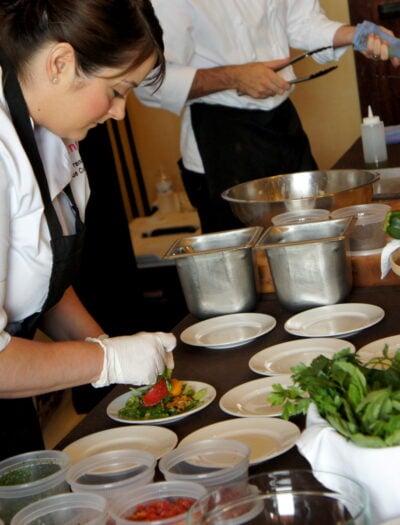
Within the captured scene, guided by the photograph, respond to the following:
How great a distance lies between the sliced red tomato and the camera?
1.79m

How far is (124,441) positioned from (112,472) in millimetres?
254

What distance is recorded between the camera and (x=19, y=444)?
6.77 feet

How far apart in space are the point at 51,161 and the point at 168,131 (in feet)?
11.6

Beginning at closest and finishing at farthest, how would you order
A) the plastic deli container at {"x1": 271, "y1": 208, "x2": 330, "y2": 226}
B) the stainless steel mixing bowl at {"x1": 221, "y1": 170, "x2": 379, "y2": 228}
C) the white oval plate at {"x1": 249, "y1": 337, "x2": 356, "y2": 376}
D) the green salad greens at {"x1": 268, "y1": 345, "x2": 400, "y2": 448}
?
1. the green salad greens at {"x1": 268, "y1": 345, "x2": 400, "y2": 448}
2. the white oval plate at {"x1": 249, "y1": 337, "x2": 356, "y2": 376}
3. the plastic deli container at {"x1": 271, "y1": 208, "x2": 330, "y2": 226}
4. the stainless steel mixing bowl at {"x1": 221, "y1": 170, "x2": 379, "y2": 228}

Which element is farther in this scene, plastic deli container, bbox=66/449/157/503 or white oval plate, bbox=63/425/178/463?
white oval plate, bbox=63/425/178/463

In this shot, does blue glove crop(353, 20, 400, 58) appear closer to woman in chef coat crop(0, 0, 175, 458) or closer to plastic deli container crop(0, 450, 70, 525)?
woman in chef coat crop(0, 0, 175, 458)

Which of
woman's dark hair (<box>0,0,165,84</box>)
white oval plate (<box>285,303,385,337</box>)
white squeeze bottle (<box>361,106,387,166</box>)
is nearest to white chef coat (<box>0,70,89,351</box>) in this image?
woman's dark hair (<box>0,0,165,84</box>)

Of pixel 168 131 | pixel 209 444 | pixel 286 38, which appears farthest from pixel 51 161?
pixel 168 131

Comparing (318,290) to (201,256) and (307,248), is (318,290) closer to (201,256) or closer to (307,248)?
(307,248)

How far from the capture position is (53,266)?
5.98 feet

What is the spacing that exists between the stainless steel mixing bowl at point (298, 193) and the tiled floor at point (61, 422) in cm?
155

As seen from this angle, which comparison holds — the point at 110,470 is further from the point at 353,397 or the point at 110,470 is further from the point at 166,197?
the point at 166,197

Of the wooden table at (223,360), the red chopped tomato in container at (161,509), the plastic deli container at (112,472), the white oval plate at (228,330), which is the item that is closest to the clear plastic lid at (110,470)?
the plastic deli container at (112,472)

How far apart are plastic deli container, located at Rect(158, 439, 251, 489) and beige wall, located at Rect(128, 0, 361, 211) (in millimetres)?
4036
